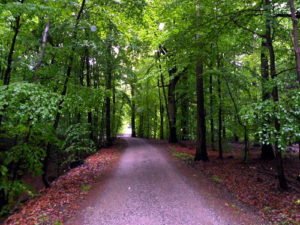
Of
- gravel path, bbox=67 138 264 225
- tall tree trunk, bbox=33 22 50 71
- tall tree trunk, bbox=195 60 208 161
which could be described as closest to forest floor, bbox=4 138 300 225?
gravel path, bbox=67 138 264 225

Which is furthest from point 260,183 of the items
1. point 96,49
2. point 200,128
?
point 96,49

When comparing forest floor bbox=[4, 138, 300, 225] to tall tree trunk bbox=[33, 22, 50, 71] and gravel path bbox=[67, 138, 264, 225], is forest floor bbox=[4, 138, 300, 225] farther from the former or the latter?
tall tree trunk bbox=[33, 22, 50, 71]

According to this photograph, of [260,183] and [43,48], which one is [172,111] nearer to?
[260,183]

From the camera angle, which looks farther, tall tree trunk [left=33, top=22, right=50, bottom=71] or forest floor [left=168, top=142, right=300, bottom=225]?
tall tree trunk [left=33, top=22, right=50, bottom=71]

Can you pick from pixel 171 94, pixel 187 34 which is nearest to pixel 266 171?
pixel 187 34

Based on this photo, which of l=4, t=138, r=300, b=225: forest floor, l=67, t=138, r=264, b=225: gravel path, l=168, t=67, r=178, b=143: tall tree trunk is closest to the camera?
l=67, t=138, r=264, b=225: gravel path

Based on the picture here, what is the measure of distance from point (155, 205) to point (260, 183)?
14.5ft

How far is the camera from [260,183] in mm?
9438

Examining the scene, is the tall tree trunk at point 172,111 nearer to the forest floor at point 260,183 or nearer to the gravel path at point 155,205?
the forest floor at point 260,183

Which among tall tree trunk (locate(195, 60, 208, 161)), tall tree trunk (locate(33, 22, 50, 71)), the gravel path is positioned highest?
tall tree trunk (locate(33, 22, 50, 71))

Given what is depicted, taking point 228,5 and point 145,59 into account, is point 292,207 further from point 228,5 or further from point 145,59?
point 145,59

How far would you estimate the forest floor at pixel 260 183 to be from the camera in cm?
684

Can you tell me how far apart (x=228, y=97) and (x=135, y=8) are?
673 cm

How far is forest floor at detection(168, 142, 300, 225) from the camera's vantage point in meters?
6.84
